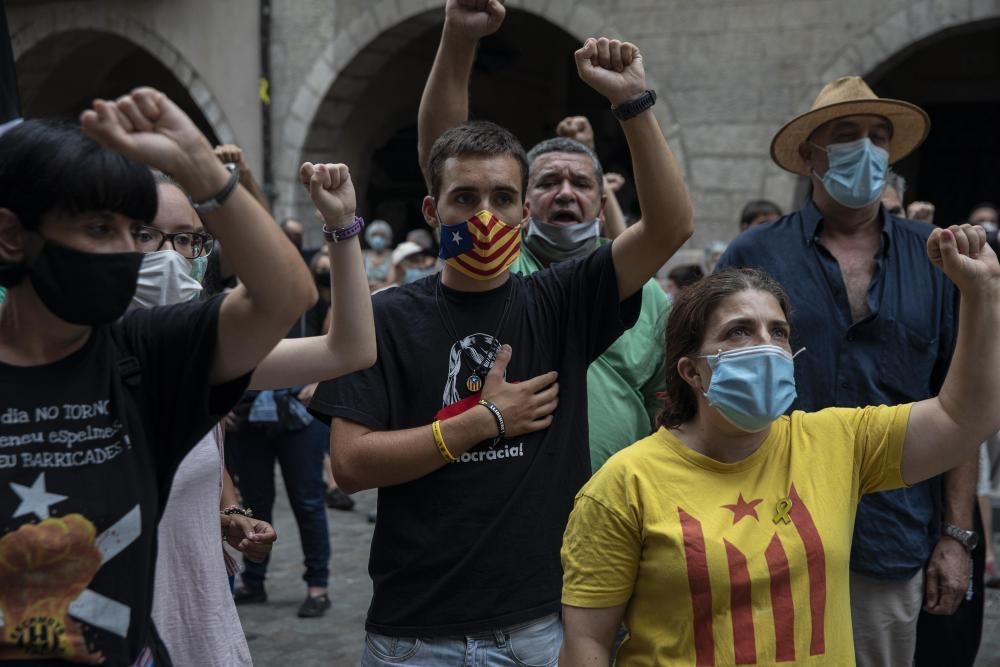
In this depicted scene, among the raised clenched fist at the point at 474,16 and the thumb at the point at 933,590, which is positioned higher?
the raised clenched fist at the point at 474,16

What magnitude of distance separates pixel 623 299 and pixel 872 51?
28.9 feet

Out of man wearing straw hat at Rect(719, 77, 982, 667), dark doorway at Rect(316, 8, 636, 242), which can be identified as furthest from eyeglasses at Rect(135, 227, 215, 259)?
dark doorway at Rect(316, 8, 636, 242)

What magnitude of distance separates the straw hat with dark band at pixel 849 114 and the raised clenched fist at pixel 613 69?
4.56 ft

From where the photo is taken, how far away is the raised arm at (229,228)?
164cm

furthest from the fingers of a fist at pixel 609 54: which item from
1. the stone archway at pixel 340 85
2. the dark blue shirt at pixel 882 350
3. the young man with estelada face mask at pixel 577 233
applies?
Result: the stone archway at pixel 340 85

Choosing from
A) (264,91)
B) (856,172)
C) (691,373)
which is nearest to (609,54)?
(691,373)

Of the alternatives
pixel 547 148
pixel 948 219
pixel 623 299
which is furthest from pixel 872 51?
pixel 623 299

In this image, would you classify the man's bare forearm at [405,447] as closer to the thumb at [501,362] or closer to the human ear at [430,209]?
the thumb at [501,362]

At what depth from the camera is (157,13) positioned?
14711mm

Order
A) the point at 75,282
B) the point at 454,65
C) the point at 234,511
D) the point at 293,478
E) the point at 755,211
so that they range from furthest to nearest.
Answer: the point at 755,211, the point at 293,478, the point at 454,65, the point at 234,511, the point at 75,282

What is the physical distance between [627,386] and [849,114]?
1.19 metres

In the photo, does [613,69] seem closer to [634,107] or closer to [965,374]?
[634,107]

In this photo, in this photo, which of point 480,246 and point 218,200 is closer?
point 218,200

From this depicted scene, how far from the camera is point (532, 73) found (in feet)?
56.0
